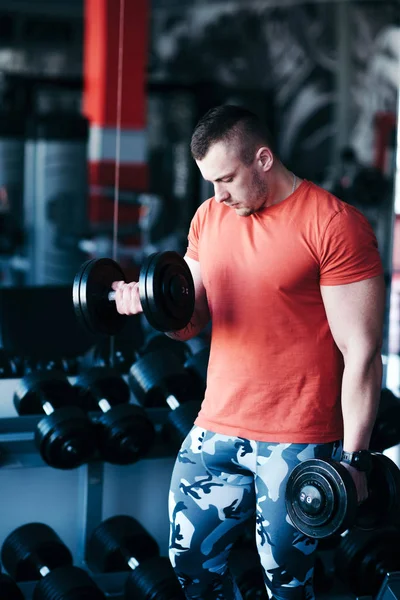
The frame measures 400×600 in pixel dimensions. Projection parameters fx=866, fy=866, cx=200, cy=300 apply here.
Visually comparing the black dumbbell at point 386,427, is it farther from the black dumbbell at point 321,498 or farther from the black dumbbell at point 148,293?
the black dumbbell at point 148,293

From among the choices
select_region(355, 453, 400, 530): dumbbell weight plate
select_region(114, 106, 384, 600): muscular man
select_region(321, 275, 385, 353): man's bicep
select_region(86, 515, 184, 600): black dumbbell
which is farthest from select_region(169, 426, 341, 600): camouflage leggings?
select_region(86, 515, 184, 600): black dumbbell

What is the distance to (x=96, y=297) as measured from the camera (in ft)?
5.73

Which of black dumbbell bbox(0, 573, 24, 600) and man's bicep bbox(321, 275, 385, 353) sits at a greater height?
man's bicep bbox(321, 275, 385, 353)

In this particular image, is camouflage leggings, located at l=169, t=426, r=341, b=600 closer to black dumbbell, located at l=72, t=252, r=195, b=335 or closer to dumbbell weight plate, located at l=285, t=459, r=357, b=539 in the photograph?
A: dumbbell weight plate, located at l=285, t=459, r=357, b=539

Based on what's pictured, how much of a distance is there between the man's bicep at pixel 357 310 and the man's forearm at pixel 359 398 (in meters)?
0.03

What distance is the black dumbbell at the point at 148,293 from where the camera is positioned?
5.29 feet

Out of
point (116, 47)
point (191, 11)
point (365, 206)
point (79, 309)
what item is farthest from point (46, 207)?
point (191, 11)

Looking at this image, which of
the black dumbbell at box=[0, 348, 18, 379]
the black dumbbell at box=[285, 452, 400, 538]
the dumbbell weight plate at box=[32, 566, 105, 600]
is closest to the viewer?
the black dumbbell at box=[285, 452, 400, 538]

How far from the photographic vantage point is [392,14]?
8328 mm

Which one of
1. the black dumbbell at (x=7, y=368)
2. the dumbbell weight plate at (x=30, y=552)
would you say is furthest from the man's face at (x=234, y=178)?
the black dumbbell at (x=7, y=368)

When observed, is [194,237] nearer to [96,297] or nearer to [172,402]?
→ [96,297]

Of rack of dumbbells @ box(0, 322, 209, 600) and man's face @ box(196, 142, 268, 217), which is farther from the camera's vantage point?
rack of dumbbells @ box(0, 322, 209, 600)

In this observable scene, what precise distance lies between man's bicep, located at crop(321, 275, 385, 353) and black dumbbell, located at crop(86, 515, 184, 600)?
0.83 meters

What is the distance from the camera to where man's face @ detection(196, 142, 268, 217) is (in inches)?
60.1
